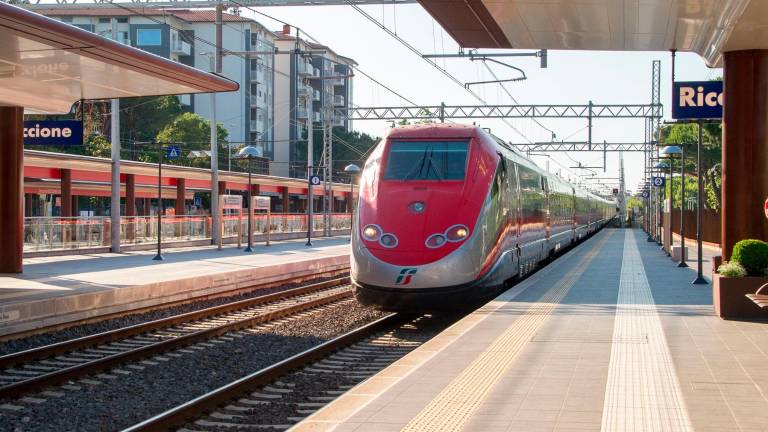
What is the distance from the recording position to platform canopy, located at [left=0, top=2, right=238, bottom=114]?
1358 cm

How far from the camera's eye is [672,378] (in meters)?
8.52

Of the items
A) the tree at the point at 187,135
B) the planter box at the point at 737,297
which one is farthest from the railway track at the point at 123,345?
the tree at the point at 187,135

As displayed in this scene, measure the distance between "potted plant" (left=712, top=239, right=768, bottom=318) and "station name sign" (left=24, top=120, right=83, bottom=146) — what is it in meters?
14.0

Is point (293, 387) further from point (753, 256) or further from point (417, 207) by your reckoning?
point (753, 256)

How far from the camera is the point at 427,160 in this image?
15984 mm

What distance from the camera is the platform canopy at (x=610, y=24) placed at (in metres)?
12.7

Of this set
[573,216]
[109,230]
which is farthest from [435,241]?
[573,216]

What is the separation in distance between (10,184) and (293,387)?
13133mm

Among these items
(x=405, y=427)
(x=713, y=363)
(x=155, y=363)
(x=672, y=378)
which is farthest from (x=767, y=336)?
(x=155, y=363)

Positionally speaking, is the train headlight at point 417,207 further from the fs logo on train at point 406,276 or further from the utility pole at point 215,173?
the utility pole at point 215,173

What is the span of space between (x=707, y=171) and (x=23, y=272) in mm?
50028

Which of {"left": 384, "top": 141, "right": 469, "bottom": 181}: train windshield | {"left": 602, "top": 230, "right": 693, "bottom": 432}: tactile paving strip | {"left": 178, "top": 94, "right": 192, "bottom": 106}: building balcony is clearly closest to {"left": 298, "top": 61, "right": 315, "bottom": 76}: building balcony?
{"left": 178, "top": 94, "right": 192, "bottom": 106}: building balcony

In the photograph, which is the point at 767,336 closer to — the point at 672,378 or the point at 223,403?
the point at 672,378

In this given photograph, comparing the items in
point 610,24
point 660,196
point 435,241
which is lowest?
point 435,241
